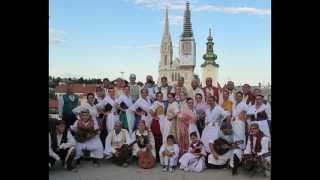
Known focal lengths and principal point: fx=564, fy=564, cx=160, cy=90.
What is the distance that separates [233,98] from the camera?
6535mm

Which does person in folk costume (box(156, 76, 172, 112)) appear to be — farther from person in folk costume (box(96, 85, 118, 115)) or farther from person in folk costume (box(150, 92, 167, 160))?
person in folk costume (box(96, 85, 118, 115))

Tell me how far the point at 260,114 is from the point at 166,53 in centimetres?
128

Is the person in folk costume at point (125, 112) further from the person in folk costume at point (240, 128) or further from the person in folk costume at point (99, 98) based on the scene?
the person in folk costume at point (240, 128)

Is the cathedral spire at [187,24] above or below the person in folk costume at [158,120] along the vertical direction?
above

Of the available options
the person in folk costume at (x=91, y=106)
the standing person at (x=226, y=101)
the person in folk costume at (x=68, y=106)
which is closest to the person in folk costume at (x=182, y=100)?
the standing person at (x=226, y=101)

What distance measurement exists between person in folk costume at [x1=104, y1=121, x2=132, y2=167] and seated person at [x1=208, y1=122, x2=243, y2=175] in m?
0.96

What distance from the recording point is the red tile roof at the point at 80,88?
652 cm

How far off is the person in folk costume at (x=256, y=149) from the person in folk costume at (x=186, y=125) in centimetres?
60

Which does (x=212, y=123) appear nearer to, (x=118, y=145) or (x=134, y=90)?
(x=134, y=90)
